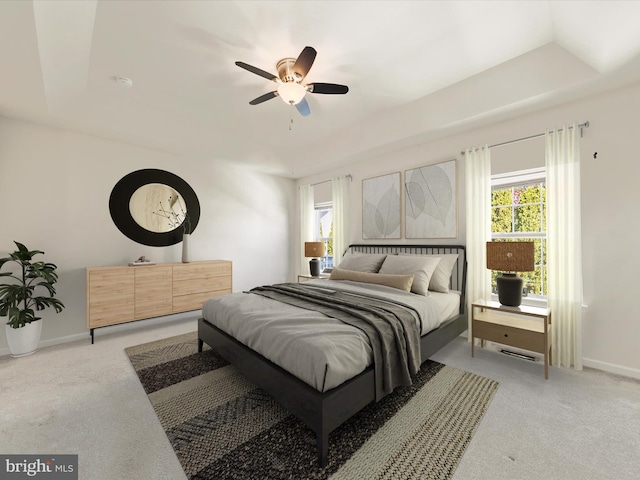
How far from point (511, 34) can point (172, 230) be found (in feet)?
15.6

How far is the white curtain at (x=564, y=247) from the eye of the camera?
2482 mm

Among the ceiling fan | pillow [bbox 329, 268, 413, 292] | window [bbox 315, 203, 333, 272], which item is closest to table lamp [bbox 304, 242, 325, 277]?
window [bbox 315, 203, 333, 272]

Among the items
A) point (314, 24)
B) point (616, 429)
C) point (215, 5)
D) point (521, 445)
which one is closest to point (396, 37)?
point (314, 24)

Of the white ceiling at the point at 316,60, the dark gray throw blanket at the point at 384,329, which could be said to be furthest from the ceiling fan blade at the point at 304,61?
the dark gray throw blanket at the point at 384,329

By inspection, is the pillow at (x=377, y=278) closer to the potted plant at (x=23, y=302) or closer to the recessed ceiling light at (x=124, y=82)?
the recessed ceiling light at (x=124, y=82)

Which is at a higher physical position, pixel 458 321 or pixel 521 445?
pixel 458 321

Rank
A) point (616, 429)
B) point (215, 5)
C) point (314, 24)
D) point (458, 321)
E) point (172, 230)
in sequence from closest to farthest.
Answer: point (616, 429)
point (215, 5)
point (314, 24)
point (458, 321)
point (172, 230)

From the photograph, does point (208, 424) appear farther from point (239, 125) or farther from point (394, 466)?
point (239, 125)

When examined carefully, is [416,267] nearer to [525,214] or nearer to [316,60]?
[525,214]

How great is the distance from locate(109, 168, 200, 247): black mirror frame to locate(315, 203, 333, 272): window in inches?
92.7

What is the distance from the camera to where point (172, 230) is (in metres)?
4.15

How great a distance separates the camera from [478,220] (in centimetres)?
308

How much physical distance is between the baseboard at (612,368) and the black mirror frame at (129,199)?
527cm

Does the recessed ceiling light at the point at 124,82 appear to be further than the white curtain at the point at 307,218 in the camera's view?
No
